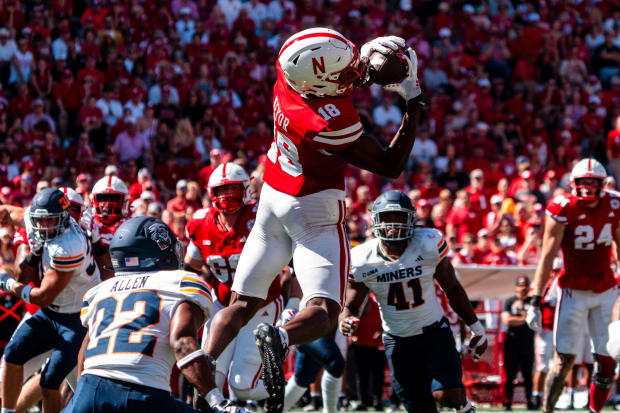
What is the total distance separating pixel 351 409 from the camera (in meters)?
10.1

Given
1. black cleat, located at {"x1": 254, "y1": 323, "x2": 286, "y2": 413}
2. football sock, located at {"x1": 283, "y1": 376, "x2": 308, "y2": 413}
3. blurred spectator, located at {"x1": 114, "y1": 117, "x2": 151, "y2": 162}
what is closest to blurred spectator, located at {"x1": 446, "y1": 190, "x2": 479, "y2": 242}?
blurred spectator, located at {"x1": 114, "y1": 117, "x2": 151, "y2": 162}

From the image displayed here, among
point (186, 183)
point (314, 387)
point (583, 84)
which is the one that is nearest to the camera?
point (314, 387)

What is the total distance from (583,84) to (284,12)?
5.47 meters

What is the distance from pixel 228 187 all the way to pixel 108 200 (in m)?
1.41

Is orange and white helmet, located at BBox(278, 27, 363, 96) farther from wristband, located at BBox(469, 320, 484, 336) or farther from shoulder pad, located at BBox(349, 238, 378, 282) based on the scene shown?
wristband, located at BBox(469, 320, 484, 336)

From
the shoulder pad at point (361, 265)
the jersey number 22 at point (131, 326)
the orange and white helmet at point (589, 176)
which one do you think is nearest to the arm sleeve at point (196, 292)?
the jersey number 22 at point (131, 326)

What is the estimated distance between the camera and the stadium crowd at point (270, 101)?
42.3ft

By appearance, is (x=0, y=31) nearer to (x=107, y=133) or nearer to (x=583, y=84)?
(x=107, y=133)

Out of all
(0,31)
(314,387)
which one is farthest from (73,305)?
(0,31)

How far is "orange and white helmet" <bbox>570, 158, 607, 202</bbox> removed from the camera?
816 centimetres

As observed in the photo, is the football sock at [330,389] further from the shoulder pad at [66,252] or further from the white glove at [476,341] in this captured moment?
the shoulder pad at [66,252]

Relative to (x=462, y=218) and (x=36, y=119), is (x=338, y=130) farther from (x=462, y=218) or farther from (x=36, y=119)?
(x=36, y=119)

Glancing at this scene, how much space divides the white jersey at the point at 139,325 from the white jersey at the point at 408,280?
2454mm

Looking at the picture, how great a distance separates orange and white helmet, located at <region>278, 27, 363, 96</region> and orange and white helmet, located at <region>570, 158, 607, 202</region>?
3599mm
